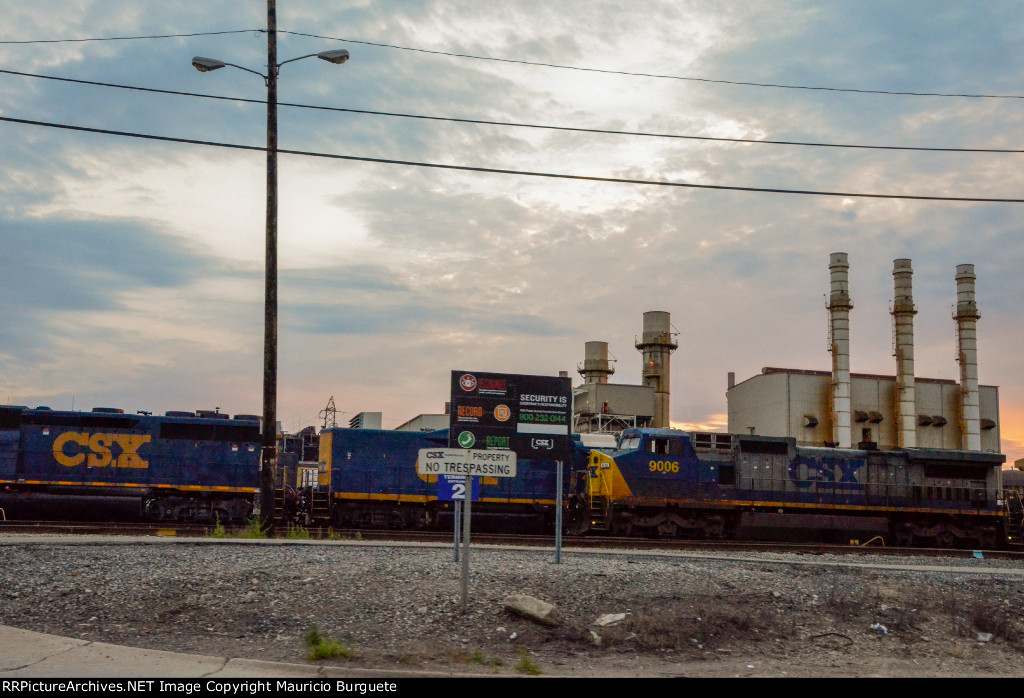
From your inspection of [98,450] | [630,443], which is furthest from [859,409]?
[98,450]

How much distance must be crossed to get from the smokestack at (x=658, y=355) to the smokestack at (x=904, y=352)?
50.4 feet

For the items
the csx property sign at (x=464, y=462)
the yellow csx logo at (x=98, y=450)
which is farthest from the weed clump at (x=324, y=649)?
the yellow csx logo at (x=98, y=450)

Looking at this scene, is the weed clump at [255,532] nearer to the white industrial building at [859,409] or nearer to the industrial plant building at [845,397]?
the industrial plant building at [845,397]

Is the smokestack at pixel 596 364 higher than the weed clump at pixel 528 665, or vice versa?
the smokestack at pixel 596 364

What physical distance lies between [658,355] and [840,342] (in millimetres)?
12081

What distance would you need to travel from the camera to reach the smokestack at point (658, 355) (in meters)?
59.5

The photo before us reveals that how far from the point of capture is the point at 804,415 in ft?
187

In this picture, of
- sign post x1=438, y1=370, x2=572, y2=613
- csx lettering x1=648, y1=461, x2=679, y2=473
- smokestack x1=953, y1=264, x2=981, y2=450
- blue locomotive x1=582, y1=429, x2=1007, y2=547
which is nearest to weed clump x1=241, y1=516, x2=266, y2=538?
sign post x1=438, y1=370, x2=572, y2=613

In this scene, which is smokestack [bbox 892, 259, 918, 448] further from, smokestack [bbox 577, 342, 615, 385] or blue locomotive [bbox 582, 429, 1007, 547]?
blue locomotive [bbox 582, 429, 1007, 547]

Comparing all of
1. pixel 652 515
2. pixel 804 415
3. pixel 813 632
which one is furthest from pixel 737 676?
pixel 804 415

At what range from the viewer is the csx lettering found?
83.6 ft

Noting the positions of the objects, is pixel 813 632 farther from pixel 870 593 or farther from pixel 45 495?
pixel 45 495

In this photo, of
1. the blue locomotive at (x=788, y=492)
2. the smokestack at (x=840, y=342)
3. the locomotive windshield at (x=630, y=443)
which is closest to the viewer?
the blue locomotive at (x=788, y=492)
